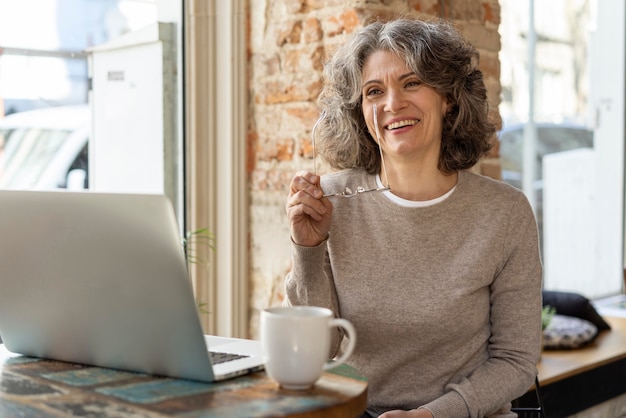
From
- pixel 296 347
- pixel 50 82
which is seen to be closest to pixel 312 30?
pixel 50 82

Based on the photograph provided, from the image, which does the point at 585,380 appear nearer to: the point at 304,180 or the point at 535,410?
the point at 535,410

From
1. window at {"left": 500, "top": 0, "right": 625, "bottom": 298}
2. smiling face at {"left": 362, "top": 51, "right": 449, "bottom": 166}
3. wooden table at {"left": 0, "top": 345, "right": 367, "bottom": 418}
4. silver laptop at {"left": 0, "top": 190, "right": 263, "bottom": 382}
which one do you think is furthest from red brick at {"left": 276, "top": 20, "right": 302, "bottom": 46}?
window at {"left": 500, "top": 0, "right": 625, "bottom": 298}

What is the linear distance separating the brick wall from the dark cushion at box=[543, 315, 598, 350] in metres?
0.55

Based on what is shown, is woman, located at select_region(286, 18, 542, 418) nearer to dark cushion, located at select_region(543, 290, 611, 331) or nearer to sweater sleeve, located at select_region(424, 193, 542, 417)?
sweater sleeve, located at select_region(424, 193, 542, 417)

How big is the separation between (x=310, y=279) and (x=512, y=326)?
1.31 ft

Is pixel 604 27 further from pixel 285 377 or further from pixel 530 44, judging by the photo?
pixel 285 377

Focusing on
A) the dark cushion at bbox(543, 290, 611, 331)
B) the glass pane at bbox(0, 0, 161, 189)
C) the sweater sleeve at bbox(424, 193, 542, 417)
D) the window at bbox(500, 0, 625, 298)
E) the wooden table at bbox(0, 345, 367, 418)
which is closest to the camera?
the wooden table at bbox(0, 345, 367, 418)

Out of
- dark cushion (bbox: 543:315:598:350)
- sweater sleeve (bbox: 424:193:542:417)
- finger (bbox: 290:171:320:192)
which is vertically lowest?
dark cushion (bbox: 543:315:598:350)

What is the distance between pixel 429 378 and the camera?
69.1 inches

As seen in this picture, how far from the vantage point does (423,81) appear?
183 cm

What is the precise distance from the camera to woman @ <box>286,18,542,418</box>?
1.74 m

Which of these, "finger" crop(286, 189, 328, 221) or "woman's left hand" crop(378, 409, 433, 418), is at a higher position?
"finger" crop(286, 189, 328, 221)

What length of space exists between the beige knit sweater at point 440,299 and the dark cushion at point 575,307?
57.3 inches

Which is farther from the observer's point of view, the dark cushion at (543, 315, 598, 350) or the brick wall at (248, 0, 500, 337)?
the dark cushion at (543, 315, 598, 350)
